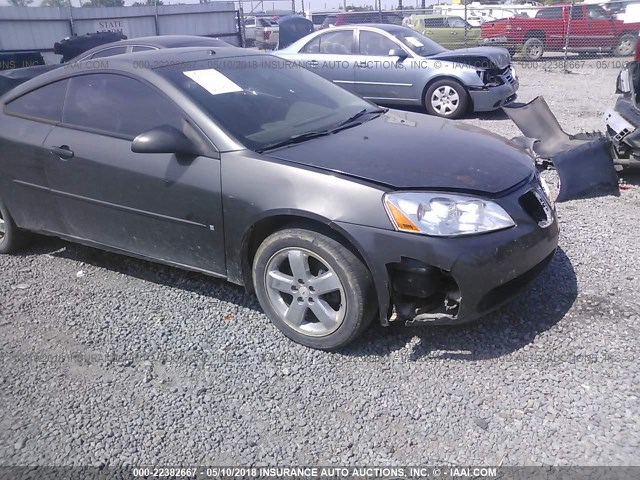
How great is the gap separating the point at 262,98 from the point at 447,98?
600cm

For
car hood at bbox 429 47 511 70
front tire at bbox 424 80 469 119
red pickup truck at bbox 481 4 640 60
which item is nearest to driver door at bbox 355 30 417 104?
front tire at bbox 424 80 469 119

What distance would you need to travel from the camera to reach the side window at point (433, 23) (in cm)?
1777

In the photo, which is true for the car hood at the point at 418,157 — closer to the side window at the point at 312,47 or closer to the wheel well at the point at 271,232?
the wheel well at the point at 271,232

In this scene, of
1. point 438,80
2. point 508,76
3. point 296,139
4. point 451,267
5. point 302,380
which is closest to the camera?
point 451,267

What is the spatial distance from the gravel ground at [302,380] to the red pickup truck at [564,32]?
1491 cm

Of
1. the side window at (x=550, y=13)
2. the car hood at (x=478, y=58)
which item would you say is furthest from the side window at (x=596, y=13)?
the car hood at (x=478, y=58)

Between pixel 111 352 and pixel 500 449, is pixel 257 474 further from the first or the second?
pixel 111 352

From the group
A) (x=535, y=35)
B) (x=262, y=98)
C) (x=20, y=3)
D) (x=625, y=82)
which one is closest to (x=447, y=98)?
(x=625, y=82)

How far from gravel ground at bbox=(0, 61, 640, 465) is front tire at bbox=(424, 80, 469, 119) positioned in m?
5.33

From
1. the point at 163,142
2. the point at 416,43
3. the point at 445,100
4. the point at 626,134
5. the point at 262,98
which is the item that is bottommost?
the point at 445,100

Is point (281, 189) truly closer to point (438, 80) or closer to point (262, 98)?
point (262, 98)

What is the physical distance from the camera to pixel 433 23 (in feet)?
58.7

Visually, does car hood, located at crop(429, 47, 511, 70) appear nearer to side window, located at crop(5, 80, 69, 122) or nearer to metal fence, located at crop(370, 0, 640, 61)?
side window, located at crop(5, 80, 69, 122)

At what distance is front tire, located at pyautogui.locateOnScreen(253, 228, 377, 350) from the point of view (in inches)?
112
